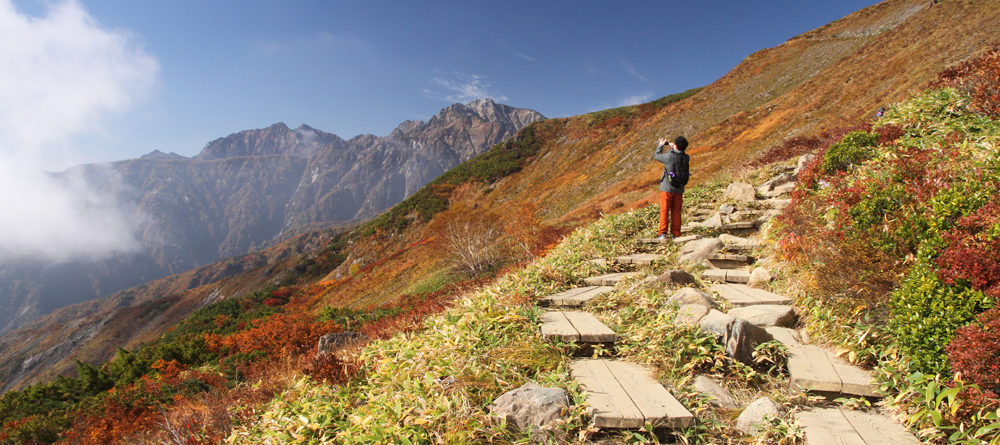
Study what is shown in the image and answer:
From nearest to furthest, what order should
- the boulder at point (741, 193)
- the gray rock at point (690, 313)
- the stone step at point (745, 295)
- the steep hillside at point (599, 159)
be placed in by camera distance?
the gray rock at point (690, 313) < the stone step at point (745, 295) < the boulder at point (741, 193) < the steep hillside at point (599, 159)

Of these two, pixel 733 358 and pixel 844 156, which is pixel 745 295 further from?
pixel 844 156

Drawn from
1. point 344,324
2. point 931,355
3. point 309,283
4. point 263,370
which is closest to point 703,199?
point 931,355

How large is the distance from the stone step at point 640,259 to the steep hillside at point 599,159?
384cm

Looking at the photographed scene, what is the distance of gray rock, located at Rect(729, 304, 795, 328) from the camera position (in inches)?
159

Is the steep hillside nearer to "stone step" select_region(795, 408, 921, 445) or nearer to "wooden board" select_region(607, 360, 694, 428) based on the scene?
"wooden board" select_region(607, 360, 694, 428)

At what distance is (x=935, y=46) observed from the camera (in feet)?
82.4

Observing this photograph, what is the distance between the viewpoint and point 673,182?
7680 mm

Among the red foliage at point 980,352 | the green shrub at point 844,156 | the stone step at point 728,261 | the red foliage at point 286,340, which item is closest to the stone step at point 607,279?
the stone step at point 728,261

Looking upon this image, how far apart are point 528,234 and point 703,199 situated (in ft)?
25.7

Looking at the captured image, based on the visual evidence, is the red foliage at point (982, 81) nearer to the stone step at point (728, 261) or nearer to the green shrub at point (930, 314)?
the stone step at point (728, 261)

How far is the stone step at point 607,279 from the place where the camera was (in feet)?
19.7

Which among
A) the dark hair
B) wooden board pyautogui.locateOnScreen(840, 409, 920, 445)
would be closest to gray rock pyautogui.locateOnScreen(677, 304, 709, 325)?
wooden board pyautogui.locateOnScreen(840, 409, 920, 445)

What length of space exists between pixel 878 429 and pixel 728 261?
3979 mm

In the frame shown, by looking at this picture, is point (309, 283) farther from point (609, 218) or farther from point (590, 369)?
point (590, 369)
